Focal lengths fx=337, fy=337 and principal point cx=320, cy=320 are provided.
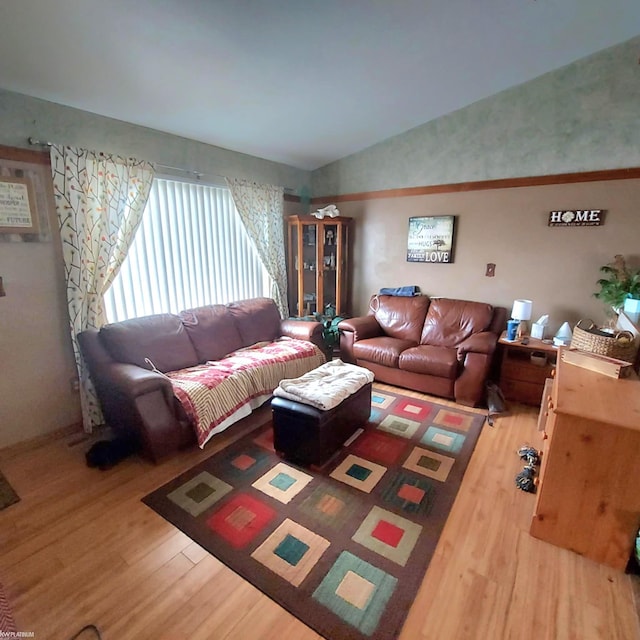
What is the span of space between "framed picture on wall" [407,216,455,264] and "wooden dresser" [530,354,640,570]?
7.61ft

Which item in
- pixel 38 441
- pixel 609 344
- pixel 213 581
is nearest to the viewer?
pixel 213 581

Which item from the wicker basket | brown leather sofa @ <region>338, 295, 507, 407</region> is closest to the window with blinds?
brown leather sofa @ <region>338, 295, 507, 407</region>

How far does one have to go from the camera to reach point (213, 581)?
1.48 meters

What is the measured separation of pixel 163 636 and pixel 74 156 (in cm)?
Result: 282

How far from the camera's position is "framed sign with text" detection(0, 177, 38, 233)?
7.11ft

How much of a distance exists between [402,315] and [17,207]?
3.43 meters

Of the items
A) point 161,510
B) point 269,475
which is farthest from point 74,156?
point 269,475

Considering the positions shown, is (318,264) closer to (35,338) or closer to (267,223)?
(267,223)

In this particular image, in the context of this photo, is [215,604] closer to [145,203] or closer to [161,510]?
[161,510]

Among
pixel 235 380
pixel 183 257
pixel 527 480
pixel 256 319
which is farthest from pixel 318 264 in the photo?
pixel 527 480

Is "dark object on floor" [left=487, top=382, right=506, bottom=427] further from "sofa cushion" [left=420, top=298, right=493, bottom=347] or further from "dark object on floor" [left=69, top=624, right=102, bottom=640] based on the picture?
"dark object on floor" [left=69, top=624, right=102, bottom=640]

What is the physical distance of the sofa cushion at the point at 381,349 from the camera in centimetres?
334

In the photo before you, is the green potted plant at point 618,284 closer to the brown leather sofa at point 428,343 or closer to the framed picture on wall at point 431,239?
the brown leather sofa at point 428,343

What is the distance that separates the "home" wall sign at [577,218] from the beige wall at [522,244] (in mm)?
41
